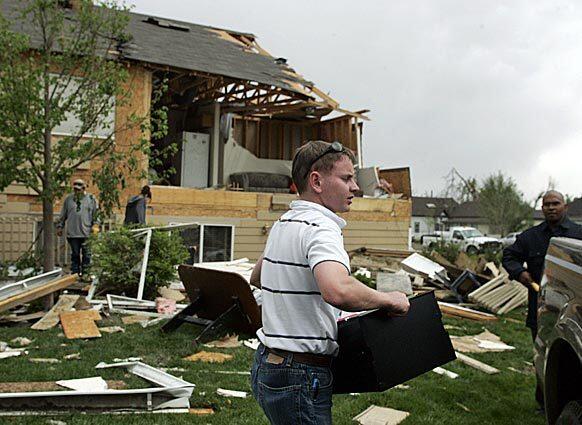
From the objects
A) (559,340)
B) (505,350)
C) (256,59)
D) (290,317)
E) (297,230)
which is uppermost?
(256,59)

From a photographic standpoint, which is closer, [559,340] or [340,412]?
[559,340]

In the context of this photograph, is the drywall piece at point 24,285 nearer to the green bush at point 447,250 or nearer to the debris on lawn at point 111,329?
the debris on lawn at point 111,329

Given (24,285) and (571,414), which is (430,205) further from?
(571,414)

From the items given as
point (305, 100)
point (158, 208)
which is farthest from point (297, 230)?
point (305, 100)

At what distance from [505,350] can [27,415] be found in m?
6.00

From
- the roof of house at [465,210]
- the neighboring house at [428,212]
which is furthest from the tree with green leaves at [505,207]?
the roof of house at [465,210]

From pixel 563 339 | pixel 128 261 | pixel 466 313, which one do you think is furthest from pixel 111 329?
pixel 563 339

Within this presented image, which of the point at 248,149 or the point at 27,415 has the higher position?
the point at 248,149

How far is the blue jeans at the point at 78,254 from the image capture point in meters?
11.8

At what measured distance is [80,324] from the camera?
27.5 ft

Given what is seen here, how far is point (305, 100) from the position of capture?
17.6 m

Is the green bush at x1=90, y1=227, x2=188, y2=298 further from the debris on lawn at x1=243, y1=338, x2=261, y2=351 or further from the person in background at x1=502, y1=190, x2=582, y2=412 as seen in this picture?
the person in background at x1=502, y1=190, x2=582, y2=412

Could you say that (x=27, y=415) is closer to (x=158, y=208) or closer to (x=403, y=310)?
(x=403, y=310)

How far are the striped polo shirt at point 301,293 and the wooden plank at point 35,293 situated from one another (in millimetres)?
6476
